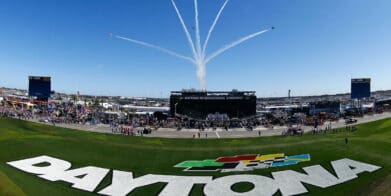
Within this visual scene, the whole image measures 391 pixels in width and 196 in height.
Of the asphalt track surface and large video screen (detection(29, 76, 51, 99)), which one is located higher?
large video screen (detection(29, 76, 51, 99))

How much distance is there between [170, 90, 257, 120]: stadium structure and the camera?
9756cm

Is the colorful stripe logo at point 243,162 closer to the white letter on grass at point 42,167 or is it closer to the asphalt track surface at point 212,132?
the white letter on grass at point 42,167

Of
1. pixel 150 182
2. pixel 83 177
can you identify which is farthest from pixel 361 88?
pixel 83 177

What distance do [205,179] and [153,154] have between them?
50.4ft

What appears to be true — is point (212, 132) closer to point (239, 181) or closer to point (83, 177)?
point (239, 181)

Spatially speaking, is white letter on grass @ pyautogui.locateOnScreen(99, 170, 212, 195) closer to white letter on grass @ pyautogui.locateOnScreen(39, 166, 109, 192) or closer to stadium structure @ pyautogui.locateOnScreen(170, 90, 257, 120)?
white letter on grass @ pyautogui.locateOnScreen(39, 166, 109, 192)

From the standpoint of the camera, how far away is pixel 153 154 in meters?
47.1

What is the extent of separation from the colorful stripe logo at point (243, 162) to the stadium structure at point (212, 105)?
175 ft

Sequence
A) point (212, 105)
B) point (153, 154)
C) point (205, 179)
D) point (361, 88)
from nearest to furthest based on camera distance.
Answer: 1. point (205, 179)
2. point (153, 154)
3. point (212, 105)
4. point (361, 88)

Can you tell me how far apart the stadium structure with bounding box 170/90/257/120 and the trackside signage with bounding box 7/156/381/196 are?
59900 millimetres

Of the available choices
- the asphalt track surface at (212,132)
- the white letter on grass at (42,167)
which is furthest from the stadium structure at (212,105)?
the white letter on grass at (42,167)

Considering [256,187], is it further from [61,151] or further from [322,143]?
[61,151]

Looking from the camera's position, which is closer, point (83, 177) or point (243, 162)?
point (83, 177)

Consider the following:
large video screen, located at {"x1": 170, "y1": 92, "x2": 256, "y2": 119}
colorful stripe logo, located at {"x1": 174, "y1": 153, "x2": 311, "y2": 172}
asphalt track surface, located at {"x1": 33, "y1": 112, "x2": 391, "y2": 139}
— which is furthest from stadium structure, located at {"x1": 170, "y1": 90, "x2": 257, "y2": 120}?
colorful stripe logo, located at {"x1": 174, "y1": 153, "x2": 311, "y2": 172}
